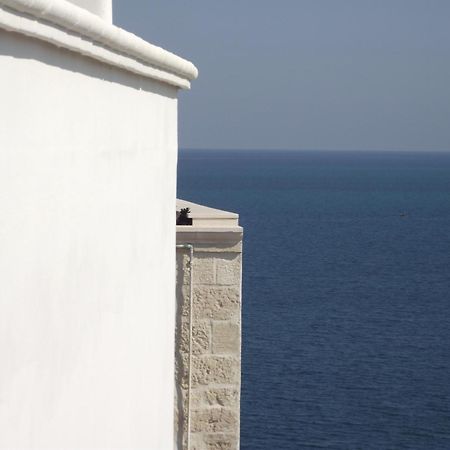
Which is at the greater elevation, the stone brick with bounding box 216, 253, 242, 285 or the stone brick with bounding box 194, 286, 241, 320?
the stone brick with bounding box 216, 253, 242, 285

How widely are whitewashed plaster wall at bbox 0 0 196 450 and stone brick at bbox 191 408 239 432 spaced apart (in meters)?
3.45

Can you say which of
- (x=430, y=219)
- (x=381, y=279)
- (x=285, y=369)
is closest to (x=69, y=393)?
(x=285, y=369)

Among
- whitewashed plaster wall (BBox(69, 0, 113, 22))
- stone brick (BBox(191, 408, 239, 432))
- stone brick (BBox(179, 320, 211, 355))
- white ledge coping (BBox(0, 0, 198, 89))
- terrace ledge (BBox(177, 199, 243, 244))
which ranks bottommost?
stone brick (BBox(191, 408, 239, 432))

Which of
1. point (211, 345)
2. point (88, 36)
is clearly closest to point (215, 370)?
point (211, 345)

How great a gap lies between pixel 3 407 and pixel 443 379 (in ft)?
137

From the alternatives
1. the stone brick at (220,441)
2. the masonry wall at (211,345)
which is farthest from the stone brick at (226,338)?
the stone brick at (220,441)

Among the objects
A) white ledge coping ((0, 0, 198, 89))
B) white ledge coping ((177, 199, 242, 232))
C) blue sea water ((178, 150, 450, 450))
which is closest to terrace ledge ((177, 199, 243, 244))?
white ledge coping ((177, 199, 242, 232))

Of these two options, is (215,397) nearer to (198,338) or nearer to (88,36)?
(198,338)

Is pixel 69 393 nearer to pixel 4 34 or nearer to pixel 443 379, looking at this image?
pixel 4 34

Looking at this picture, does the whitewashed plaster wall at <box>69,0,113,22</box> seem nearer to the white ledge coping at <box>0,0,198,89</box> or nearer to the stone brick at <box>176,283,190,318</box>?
the white ledge coping at <box>0,0,198,89</box>

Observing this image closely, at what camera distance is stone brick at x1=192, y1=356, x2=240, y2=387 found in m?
9.52

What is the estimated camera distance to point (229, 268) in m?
9.33

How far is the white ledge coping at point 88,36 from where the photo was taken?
3449mm

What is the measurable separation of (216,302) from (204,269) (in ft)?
1.05
